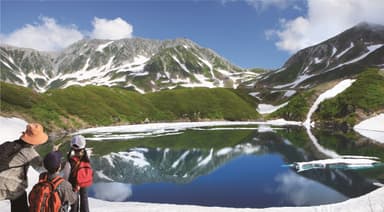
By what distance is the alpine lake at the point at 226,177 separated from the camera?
23.9 m

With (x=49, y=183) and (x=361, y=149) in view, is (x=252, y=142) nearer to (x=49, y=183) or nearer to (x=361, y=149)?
(x=361, y=149)

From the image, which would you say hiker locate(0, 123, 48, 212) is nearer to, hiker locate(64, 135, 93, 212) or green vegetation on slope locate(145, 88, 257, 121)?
hiker locate(64, 135, 93, 212)

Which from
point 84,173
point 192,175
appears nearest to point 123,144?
point 192,175

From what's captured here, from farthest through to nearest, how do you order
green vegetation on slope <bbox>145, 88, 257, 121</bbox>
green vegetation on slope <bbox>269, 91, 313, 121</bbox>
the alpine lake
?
green vegetation on slope <bbox>145, 88, 257, 121</bbox>
green vegetation on slope <bbox>269, 91, 313, 121</bbox>
the alpine lake

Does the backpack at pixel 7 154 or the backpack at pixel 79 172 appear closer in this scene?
the backpack at pixel 7 154

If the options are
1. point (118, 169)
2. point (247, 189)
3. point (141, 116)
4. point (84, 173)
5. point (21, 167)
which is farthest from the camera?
point (141, 116)

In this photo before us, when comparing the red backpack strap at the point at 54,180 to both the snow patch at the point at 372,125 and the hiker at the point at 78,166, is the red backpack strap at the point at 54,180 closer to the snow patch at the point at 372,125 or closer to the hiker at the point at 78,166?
the hiker at the point at 78,166

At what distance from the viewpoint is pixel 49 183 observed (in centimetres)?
852

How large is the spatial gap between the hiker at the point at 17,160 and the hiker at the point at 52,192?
0.97 m

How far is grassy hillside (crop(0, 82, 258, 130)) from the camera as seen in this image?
83.6 meters

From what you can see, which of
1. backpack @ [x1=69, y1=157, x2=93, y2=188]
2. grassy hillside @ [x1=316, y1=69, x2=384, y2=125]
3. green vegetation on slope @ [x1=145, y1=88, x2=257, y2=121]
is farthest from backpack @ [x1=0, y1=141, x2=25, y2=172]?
green vegetation on slope @ [x1=145, y1=88, x2=257, y2=121]

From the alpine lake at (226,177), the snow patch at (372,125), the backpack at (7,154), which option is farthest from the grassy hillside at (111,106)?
the backpack at (7,154)

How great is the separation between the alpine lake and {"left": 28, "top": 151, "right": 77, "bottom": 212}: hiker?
14.7 metres

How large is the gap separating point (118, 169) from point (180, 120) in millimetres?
92503
